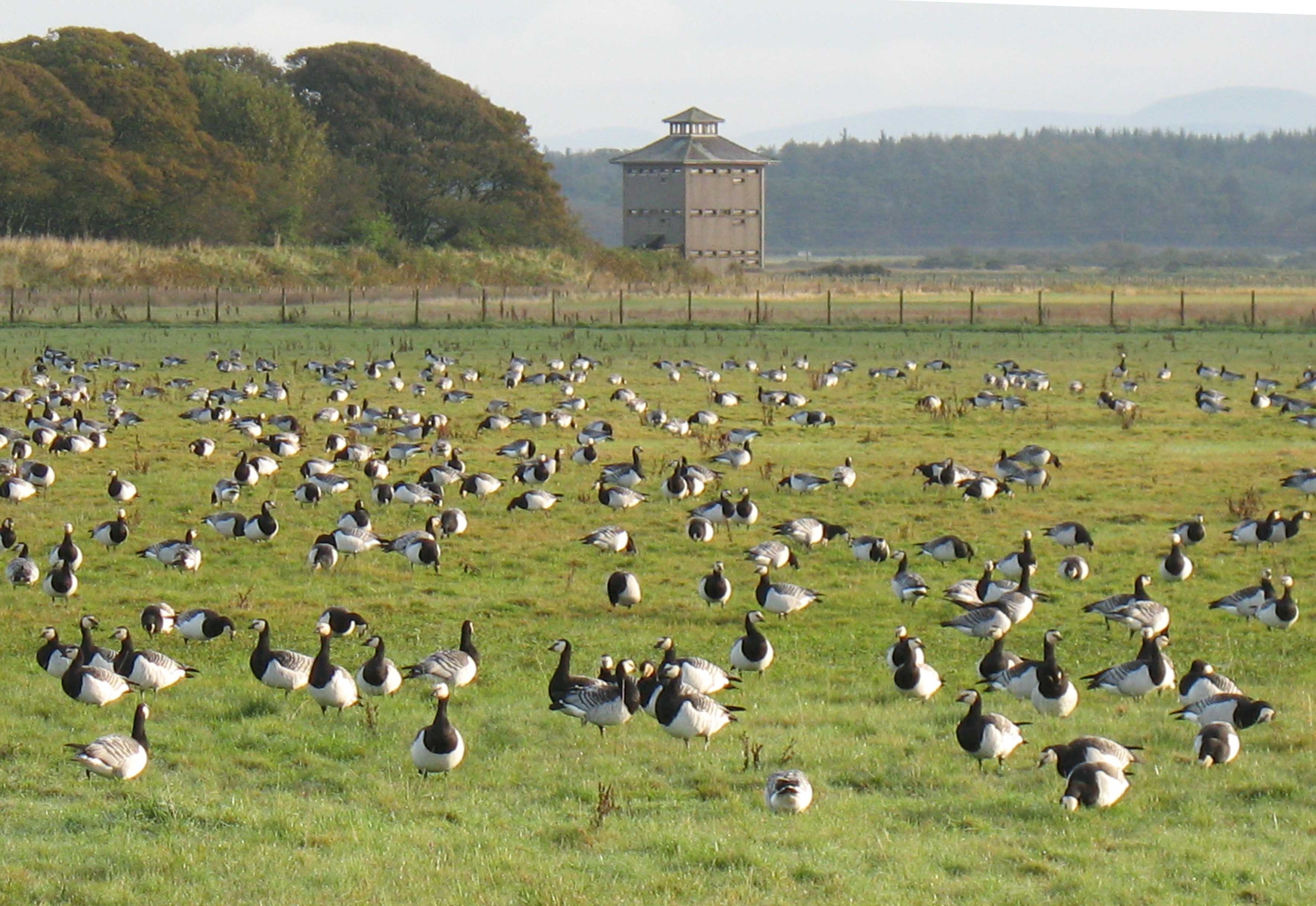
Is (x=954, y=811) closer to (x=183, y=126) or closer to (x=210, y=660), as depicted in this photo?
(x=210, y=660)

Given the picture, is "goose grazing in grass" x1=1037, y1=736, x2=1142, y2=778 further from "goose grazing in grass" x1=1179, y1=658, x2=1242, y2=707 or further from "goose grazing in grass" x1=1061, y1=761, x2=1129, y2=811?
"goose grazing in grass" x1=1179, y1=658, x2=1242, y2=707

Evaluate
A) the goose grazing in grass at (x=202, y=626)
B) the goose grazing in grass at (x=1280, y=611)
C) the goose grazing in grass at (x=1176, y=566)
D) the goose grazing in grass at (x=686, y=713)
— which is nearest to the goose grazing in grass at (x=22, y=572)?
the goose grazing in grass at (x=202, y=626)

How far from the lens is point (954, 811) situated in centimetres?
905

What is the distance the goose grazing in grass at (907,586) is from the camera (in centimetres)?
1449

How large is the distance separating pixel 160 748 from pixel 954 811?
4.82 m

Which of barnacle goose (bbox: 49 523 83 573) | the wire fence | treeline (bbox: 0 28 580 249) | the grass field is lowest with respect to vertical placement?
the grass field

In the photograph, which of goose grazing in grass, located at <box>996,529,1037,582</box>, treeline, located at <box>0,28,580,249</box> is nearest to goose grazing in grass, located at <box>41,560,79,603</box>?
goose grazing in grass, located at <box>996,529,1037,582</box>

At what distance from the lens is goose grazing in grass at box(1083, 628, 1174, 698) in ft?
37.7

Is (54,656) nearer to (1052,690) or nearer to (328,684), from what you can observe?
(328,684)

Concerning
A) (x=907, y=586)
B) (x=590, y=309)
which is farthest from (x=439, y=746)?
(x=590, y=309)

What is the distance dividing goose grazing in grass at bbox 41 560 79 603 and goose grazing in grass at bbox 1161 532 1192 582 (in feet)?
32.5

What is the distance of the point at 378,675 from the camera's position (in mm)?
11320

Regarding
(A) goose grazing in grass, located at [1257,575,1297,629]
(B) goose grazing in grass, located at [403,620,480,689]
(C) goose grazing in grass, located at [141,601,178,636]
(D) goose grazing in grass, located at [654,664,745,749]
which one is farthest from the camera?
(A) goose grazing in grass, located at [1257,575,1297,629]

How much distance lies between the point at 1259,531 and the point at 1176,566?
202 centimetres
